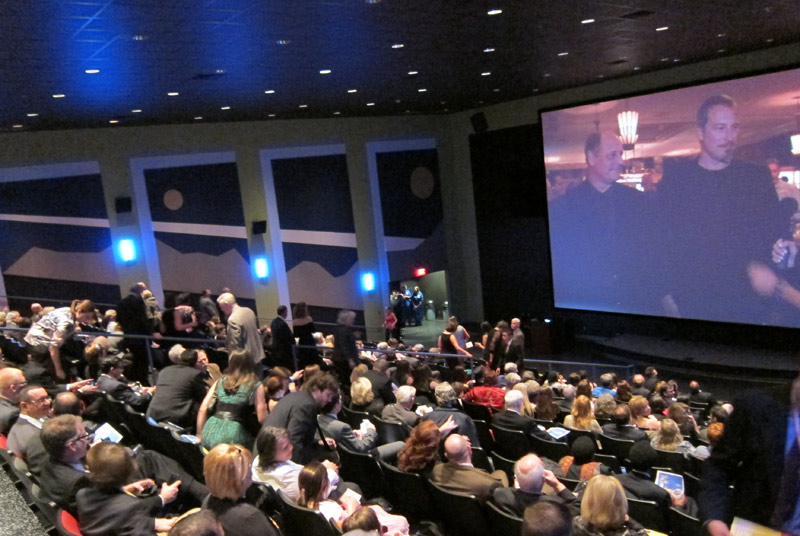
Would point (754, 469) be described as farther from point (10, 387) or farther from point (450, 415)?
point (10, 387)

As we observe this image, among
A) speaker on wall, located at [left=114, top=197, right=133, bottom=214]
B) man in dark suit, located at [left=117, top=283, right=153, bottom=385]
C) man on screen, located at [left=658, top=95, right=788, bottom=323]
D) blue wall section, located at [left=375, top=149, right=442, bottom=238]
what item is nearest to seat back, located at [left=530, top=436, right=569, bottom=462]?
man in dark suit, located at [left=117, top=283, right=153, bottom=385]

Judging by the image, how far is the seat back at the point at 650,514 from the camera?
13.7 ft

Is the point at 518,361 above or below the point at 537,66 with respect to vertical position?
below

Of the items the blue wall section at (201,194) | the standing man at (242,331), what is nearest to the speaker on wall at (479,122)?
the blue wall section at (201,194)

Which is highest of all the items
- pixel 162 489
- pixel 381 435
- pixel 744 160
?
pixel 744 160

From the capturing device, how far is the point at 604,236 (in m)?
15.2

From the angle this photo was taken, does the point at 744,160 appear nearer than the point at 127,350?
No

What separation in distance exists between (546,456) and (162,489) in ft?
10.2

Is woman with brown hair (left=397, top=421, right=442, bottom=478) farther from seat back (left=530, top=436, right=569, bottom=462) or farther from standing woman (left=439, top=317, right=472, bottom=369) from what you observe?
standing woman (left=439, top=317, right=472, bottom=369)

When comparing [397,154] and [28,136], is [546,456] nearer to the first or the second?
[28,136]

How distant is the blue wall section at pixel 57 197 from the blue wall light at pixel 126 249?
62 centimetres

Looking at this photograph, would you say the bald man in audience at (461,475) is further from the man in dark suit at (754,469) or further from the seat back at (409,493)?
the man in dark suit at (754,469)

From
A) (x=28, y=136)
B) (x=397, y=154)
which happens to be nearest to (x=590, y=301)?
(x=397, y=154)

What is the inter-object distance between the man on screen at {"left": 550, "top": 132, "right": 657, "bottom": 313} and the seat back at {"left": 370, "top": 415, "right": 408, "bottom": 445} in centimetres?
1011
